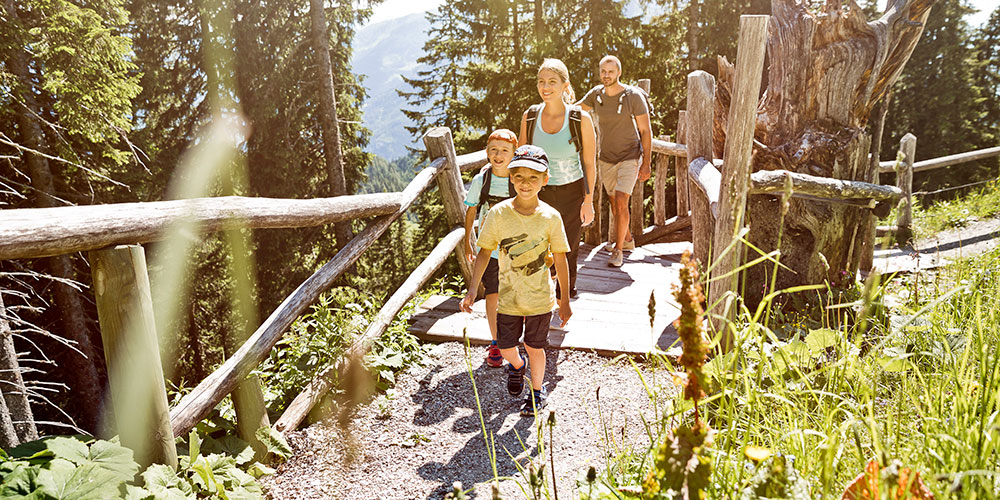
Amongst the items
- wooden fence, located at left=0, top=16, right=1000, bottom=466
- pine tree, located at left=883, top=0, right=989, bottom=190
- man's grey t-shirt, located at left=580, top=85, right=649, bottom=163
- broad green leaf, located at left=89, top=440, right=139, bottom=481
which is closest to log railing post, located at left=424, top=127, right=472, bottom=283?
wooden fence, located at left=0, top=16, right=1000, bottom=466

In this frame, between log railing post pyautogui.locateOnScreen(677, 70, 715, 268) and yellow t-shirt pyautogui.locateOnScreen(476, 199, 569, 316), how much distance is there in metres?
1.45

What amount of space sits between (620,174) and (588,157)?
6.41 ft

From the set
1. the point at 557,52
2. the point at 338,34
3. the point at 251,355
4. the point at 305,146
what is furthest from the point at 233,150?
the point at 251,355

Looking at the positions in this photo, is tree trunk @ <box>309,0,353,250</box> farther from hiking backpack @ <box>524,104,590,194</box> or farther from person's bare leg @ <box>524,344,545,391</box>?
person's bare leg @ <box>524,344,545,391</box>

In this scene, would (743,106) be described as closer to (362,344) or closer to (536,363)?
(536,363)

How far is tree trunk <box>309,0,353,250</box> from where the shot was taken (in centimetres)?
1555

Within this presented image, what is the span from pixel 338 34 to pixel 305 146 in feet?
12.4

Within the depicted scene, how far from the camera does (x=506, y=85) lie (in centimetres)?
1673

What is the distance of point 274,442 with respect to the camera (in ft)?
9.89

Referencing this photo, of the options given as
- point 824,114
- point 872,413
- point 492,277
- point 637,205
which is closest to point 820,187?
point 824,114

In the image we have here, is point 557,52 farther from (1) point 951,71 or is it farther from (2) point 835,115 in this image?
(1) point 951,71

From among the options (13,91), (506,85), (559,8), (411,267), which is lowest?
(411,267)

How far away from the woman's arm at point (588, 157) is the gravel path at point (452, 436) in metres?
1.08

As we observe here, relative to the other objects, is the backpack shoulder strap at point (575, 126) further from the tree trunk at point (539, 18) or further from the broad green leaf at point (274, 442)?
the tree trunk at point (539, 18)
